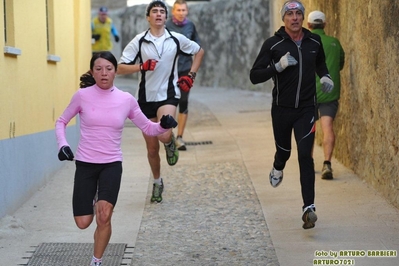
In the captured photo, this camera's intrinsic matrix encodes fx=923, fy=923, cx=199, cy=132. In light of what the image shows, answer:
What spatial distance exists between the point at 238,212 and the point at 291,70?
161 cm

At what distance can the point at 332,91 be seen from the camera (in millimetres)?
9938

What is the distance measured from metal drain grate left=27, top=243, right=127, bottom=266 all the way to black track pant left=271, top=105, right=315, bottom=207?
155 centimetres

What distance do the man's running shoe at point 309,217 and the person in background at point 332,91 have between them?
2498mm

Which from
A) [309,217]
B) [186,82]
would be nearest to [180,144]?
[186,82]

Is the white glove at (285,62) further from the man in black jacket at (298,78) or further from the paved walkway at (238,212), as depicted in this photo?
the paved walkway at (238,212)

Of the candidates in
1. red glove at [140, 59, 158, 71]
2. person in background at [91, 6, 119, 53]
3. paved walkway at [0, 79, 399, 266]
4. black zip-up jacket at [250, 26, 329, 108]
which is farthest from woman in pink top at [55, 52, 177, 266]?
person in background at [91, 6, 119, 53]

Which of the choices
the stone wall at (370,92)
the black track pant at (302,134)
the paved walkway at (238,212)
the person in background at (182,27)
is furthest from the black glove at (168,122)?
the person in background at (182,27)

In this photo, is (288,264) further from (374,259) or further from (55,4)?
(55,4)

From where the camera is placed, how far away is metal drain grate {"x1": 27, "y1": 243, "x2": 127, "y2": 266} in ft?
22.2

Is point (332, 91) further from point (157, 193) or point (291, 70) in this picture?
point (291, 70)

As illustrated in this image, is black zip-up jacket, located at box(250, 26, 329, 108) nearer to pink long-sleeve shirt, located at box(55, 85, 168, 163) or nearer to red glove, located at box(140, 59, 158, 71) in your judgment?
red glove, located at box(140, 59, 158, 71)

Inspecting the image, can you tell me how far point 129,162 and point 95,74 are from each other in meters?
5.51

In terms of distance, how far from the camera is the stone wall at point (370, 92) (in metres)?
8.40

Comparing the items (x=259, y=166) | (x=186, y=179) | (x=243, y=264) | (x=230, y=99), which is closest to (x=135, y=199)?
(x=186, y=179)
